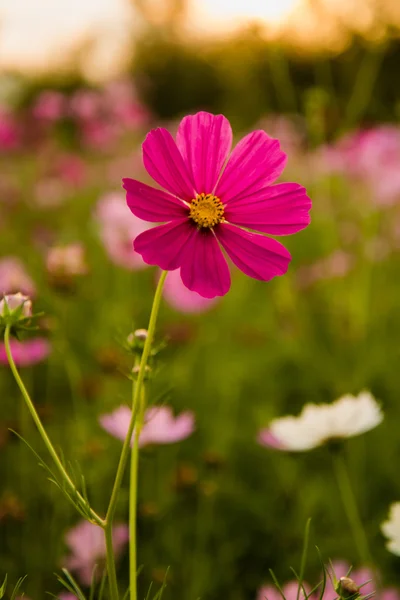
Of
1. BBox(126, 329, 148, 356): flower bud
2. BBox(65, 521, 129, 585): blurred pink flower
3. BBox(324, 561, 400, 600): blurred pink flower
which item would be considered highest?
BBox(126, 329, 148, 356): flower bud

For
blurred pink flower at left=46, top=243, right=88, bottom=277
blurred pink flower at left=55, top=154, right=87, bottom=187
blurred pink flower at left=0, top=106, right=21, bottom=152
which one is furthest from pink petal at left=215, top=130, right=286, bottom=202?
blurred pink flower at left=55, top=154, right=87, bottom=187

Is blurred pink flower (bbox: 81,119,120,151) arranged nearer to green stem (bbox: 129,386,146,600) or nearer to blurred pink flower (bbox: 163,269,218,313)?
blurred pink flower (bbox: 163,269,218,313)

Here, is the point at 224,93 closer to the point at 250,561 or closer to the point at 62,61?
the point at 62,61

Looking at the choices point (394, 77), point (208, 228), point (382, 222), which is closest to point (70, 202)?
point (382, 222)

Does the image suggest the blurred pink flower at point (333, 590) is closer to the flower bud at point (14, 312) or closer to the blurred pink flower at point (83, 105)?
the flower bud at point (14, 312)

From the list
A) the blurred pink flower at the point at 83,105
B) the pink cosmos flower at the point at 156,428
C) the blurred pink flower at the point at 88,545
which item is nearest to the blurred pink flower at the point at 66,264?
the pink cosmos flower at the point at 156,428

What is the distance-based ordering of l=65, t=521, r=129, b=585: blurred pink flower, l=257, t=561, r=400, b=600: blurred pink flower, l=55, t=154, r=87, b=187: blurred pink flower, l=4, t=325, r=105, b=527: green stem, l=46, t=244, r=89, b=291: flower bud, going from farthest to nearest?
1. l=55, t=154, r=87, b=187: blurred pink flower
2. l=46, t=244, r=89, b=291: flower bud
3. l=65, t=521, r=129, b=585: blurred pink flower
4. l=257, t=561, r=400, b=600: blurred pink flower
5. l=4, t=325, r=105, b=527: green stem

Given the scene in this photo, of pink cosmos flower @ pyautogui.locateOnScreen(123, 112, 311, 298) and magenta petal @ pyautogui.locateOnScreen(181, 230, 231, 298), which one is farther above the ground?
pink cosmos flower @ pyautogui.locateOnScreen(123, 112, 311, 298)
